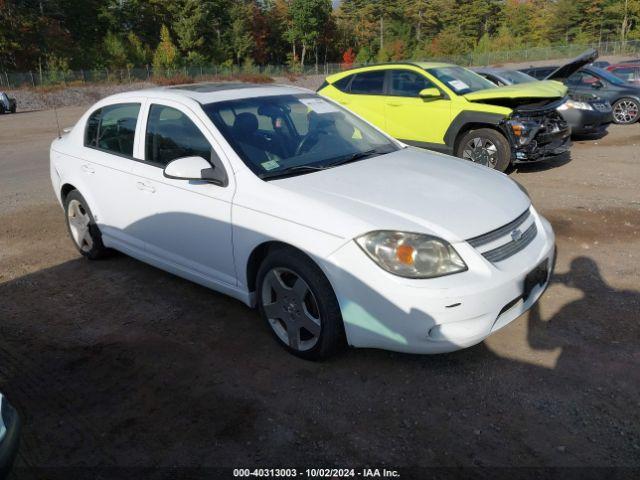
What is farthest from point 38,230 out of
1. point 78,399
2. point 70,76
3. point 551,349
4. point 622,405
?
A: point 70,76

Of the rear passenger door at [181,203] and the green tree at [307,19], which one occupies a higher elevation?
the green tree at [307,19]

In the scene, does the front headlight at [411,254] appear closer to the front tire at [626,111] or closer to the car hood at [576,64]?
the car hood at [576,64]

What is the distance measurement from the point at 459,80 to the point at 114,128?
5809mm

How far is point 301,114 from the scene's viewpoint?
438cm

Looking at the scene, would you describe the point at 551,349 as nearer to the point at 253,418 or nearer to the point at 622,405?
the point at 622,405

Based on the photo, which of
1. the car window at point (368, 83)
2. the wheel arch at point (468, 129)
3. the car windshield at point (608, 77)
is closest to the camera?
the wheel arch at point (468, 129)

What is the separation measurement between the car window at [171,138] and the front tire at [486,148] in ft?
17.1

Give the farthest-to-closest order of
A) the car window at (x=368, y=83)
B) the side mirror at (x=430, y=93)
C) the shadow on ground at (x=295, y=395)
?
the car window at (x=368, y=83) < the side mirror at (x=430, y=93) < the shadow on ground at (x=295, y=395)

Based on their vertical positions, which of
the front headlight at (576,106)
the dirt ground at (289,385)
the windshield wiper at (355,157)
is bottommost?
the dirt ground at (289,385)

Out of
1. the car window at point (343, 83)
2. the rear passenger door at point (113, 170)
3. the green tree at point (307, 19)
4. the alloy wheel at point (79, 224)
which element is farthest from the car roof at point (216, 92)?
the green tree at point (307, 19)

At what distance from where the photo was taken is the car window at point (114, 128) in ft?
15.1

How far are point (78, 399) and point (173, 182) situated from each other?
163 centimetres

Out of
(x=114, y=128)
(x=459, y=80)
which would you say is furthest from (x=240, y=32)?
(x=114, y=128)

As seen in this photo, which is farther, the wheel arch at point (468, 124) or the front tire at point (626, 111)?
the front tire at point (626, 111)
